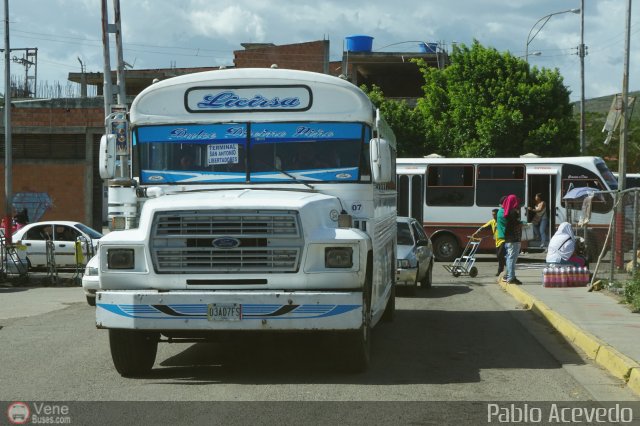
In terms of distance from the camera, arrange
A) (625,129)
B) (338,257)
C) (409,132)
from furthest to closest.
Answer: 1. (409,132)
2. (625,129)
3. (338,257)

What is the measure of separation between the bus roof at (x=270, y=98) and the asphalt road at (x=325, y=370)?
2.41 meters

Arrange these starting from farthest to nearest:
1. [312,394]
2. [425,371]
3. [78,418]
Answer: [425,371] → [312,394] → [78,418]

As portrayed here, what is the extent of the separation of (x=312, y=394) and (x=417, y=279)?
11.5 meters

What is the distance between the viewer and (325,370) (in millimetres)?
10055

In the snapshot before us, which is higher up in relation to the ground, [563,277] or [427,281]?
[563,277]

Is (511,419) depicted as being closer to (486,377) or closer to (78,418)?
(486,377)

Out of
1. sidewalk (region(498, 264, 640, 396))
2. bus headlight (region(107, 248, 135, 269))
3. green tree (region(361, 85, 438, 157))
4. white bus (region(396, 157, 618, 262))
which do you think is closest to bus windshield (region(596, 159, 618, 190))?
white bus (region(396, 157, 618, 262))

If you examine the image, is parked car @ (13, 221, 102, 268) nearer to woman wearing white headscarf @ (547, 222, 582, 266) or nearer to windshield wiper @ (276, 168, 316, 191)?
woman wearing white headscarf @ (547, 222, 582, 266)

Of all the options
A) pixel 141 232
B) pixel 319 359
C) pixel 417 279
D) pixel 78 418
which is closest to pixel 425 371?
pixel 319 359

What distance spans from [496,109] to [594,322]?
35.5 metres

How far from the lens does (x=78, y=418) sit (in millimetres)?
7590

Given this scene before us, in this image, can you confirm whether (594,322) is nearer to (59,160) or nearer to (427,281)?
(427,281)

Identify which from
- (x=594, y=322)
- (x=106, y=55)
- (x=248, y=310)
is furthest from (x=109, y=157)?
(x=106, y=55)

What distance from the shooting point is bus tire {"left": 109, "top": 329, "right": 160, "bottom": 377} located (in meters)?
9.51
